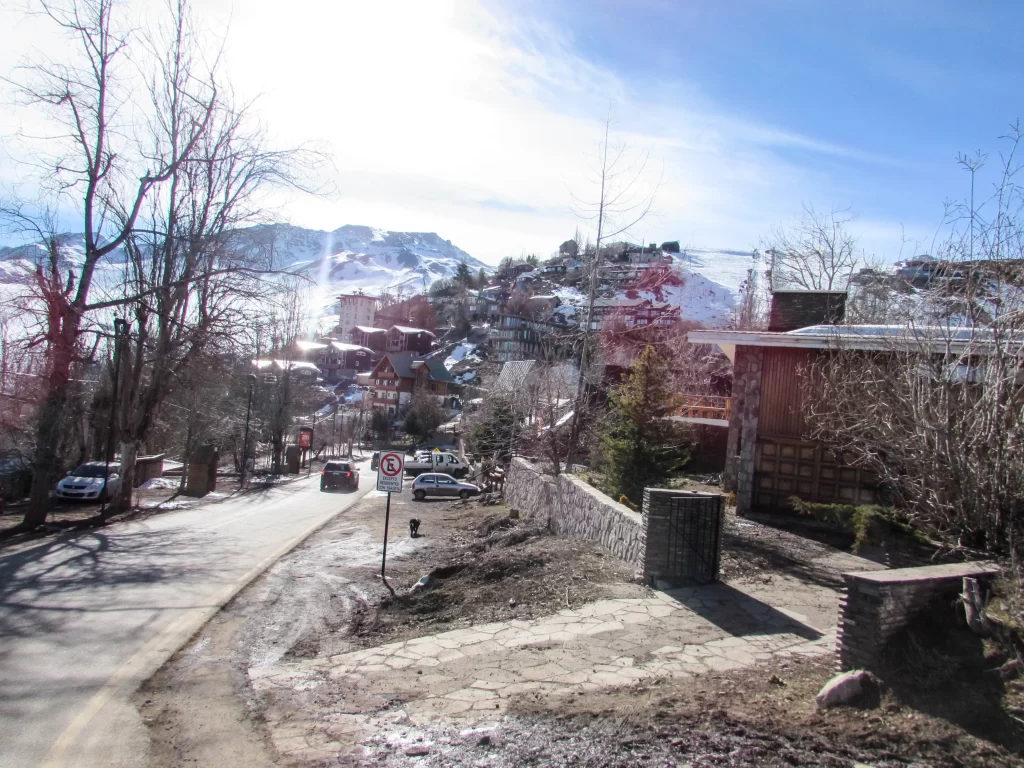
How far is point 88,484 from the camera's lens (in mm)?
21844

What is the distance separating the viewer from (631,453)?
1617cm

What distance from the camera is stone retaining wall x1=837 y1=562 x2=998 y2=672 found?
535cm

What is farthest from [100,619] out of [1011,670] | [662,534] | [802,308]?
[802,308]

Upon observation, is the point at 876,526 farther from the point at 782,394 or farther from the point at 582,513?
the point at 782,394

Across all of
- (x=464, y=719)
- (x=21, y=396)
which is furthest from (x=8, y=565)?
(x=21, y=396)

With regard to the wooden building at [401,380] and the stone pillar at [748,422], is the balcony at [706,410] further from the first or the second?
the wooden building at [401,380]

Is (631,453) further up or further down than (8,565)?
further up

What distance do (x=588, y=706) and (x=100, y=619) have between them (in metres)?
6.53

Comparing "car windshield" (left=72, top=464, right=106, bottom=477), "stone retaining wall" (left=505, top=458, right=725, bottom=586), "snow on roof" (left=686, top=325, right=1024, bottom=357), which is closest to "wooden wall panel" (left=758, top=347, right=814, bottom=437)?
"snow on roof" (left=686, top=325, right=1024, bottom=357)

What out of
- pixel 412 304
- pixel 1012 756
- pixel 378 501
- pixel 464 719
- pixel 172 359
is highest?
pixel 412 304

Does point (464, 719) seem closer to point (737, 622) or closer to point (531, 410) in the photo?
point (737, 622)

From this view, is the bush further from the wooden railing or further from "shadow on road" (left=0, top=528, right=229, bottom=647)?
the wooden railing

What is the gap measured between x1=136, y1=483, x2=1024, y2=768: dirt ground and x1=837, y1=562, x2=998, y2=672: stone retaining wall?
279 mm

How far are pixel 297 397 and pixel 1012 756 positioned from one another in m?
52.2
